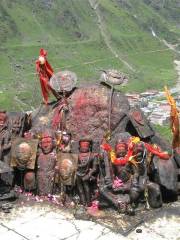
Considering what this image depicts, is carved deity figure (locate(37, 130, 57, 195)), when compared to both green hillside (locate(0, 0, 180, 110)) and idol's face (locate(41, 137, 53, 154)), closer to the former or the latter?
idol's face (locate(41, 137, 53, 154))

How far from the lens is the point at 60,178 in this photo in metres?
9.19

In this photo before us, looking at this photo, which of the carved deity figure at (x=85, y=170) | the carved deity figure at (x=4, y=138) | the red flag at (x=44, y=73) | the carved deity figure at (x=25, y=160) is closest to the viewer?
the carved deity figure at (x=85, y=170)

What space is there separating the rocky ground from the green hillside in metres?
85.6

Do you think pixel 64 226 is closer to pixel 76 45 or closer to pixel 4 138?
pixel 4 138

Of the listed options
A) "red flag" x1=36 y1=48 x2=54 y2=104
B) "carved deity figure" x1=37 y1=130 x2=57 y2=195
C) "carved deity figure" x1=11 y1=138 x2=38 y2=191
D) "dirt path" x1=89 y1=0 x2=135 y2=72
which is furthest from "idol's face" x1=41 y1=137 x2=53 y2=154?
"dirt path" x1=89 y1=0 x2=135 y2=72

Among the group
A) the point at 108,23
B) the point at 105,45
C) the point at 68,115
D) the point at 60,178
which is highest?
the point at 108,23

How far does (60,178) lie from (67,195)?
1.20 ft

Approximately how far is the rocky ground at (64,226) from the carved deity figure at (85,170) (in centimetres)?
48

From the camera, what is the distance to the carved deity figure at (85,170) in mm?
8945

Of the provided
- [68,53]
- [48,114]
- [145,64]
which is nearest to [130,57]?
[145,64]

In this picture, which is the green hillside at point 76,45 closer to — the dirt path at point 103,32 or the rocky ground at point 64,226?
the dirt path at point 103,32

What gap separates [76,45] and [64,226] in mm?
142483

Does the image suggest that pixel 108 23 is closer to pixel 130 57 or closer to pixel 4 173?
pixel 130 57

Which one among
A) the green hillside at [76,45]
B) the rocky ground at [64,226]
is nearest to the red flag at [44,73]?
the rocky ground at [64,226]
